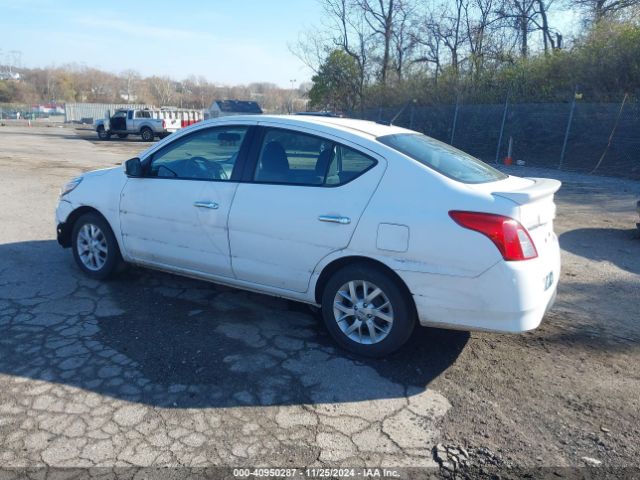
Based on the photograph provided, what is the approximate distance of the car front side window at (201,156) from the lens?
4.36 meters

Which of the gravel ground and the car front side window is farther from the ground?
the car front side window

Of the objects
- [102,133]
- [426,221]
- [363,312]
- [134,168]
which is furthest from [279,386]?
[102,133]

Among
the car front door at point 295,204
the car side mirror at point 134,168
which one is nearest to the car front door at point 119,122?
the car side mirror at point 134,168

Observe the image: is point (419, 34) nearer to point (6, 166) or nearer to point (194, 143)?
point (6, 166)

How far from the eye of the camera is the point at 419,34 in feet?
107

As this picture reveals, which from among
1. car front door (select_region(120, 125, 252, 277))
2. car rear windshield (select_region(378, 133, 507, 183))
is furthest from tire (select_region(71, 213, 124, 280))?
car rear windshield (select_region(378, 133, 507, 183))

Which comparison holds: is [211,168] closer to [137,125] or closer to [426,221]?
[426,221]

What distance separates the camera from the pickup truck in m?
33.6

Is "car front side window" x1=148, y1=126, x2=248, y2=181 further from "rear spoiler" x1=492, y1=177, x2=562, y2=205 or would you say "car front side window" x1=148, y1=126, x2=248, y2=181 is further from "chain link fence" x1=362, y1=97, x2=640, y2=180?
"chain link fence" x1=362, y1=97, x2=640, y2=180

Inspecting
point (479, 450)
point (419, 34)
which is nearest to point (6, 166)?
point (479, 450)

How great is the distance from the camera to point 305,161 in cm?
403

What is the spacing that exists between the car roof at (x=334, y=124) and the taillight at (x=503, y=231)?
1.05 m

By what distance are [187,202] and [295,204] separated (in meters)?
1.08

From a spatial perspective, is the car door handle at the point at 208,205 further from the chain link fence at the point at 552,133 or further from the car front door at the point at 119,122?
the car front door at the point at 119,122
